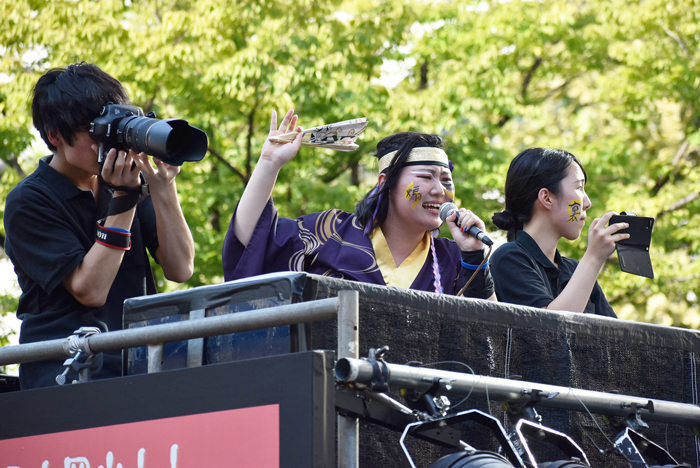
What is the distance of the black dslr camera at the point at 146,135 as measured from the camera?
2307mm

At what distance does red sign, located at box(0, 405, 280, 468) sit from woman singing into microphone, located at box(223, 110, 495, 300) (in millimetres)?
844

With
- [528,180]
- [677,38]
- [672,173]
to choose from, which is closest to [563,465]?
[528,180]

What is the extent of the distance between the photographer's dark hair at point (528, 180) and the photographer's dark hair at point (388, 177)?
1.38 ft

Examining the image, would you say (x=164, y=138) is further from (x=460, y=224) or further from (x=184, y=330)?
(x=460, y=224)

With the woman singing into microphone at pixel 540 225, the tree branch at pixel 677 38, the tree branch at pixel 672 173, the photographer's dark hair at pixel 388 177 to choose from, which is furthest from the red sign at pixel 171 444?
the tree branch at pixel 672 173

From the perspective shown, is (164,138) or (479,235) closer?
(164,138)

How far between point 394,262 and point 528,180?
0.81m

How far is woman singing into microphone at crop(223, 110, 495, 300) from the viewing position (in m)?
2.71

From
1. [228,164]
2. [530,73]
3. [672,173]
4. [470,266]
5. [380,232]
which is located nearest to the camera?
[470,266]

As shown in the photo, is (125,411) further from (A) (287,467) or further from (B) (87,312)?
(B) (87,312)

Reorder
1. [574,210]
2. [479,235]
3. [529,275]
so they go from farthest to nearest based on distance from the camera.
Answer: [574,210] < [529,275] < [479,235]

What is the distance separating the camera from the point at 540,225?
3385 mm

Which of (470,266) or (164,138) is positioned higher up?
(164,138)

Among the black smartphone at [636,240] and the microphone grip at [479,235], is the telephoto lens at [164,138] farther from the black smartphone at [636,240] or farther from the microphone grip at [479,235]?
the black smartphone at [636,240]
